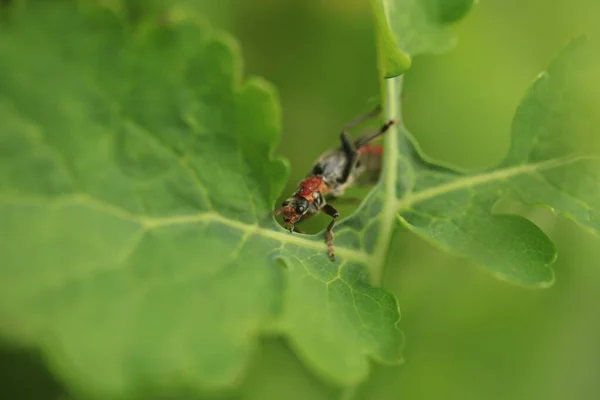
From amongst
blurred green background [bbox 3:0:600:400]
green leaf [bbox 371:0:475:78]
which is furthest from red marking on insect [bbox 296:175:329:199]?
green leaf [bbox 371:0:475:78]

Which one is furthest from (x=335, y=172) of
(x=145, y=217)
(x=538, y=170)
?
(x=145, y=217)

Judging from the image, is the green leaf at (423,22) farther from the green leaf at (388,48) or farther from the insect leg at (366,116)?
the insect leg at (366,116)

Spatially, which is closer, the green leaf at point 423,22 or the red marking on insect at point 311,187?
the green leaf at point 423,22

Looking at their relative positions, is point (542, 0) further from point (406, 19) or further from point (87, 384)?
point (87, 384)

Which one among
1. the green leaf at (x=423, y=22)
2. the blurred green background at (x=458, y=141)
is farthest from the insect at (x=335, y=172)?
the green leaf at (x=423, y=22)

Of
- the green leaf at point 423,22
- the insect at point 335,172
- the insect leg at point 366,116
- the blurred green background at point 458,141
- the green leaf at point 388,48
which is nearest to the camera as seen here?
the green leaf at point 388,48

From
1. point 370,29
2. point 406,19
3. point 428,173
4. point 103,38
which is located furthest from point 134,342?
point 370,29

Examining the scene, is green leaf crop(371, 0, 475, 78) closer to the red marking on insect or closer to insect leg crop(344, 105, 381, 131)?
the red marking on insect
